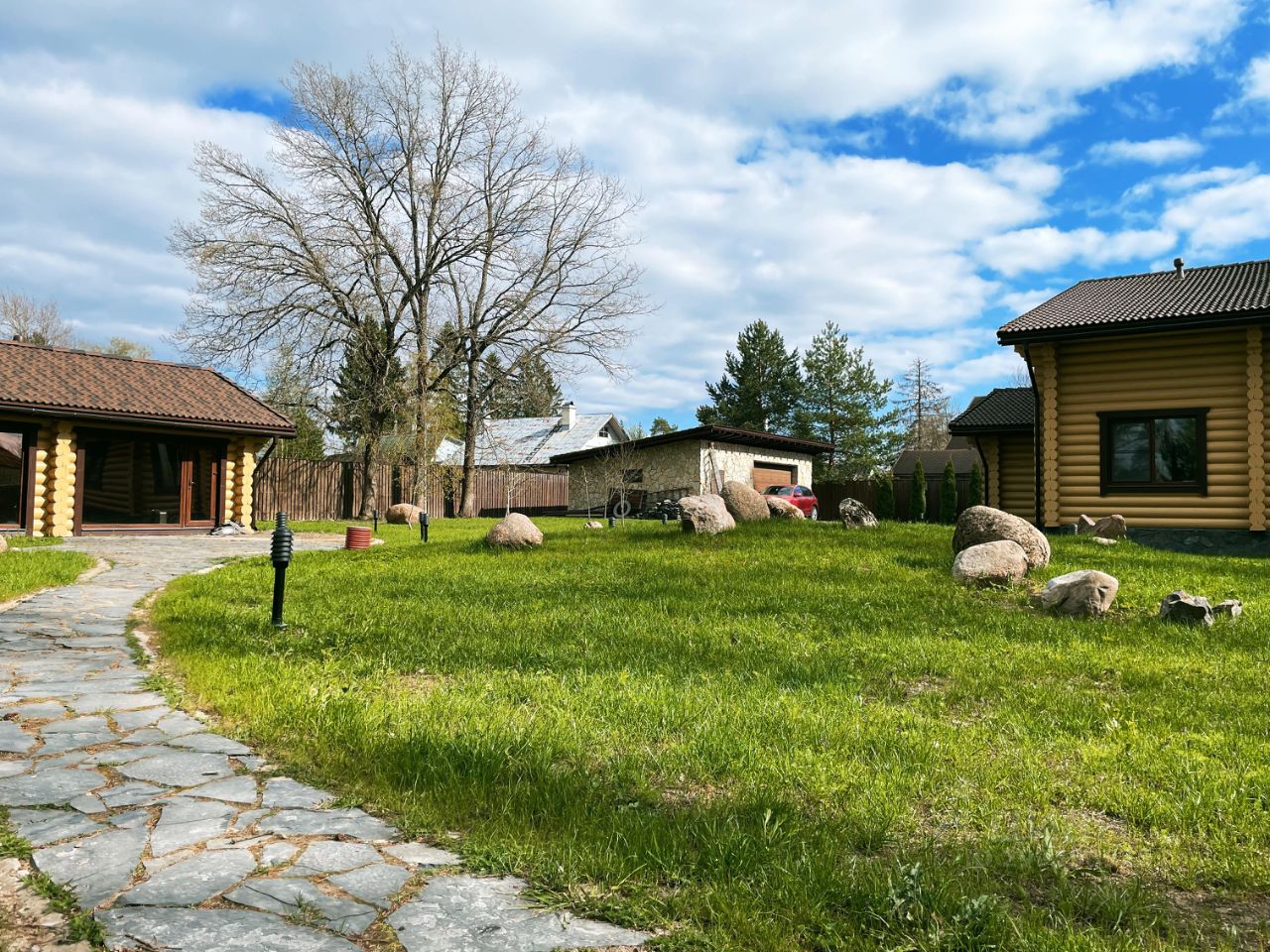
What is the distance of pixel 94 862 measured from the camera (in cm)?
267

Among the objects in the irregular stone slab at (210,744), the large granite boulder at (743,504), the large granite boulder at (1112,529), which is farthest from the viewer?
the large granite boulder at (743,504)

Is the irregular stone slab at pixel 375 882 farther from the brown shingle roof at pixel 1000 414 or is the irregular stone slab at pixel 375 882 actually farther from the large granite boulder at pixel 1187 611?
the brown shingle roof at pixel 1000 414

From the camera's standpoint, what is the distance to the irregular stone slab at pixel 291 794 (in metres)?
3.30

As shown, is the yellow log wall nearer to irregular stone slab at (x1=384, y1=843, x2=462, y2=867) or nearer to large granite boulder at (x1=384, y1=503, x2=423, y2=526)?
irregular stone slab at (x1=384, y1=843, x2=462, y2=867)

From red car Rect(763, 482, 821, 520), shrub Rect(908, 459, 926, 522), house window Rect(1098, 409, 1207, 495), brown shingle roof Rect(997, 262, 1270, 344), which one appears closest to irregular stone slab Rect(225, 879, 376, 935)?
brown shingle roof Rect(997, 262, 1270, 344)

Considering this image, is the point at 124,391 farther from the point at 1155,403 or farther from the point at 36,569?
the point at 1155,403

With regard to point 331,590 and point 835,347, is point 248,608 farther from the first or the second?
point 835,347

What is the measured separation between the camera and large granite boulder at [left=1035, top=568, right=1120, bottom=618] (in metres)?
7.82

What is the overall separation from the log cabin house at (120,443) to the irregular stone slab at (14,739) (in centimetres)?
1582

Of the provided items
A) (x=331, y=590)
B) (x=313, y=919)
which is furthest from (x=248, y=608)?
(x=313, y=919)

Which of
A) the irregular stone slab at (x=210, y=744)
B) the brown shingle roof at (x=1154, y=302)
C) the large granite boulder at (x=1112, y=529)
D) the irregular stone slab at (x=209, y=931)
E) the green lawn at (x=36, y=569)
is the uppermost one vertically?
the brown shingle roof at (x=1154, y=302)

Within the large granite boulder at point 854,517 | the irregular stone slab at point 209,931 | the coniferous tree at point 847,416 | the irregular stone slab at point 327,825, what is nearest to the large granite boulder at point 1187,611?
the large granite boulder at point 854,517

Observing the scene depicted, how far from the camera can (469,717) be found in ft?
14.4

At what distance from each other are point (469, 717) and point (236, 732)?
48.6 inches
